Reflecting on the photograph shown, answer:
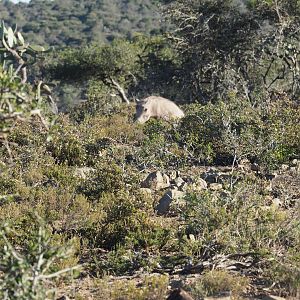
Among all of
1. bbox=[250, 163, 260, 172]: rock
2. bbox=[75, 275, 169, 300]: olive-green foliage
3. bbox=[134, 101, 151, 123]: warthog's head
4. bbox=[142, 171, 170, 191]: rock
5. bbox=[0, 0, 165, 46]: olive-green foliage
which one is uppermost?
bbox=[0, 0, 165, 46]: olive-green foliage

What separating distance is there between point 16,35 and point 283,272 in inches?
108

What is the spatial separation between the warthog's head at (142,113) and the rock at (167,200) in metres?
7.23

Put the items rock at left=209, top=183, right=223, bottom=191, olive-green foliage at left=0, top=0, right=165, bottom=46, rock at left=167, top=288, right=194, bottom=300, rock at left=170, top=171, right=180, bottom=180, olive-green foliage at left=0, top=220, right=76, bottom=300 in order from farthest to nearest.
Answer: olive-green foliage at left=0, top=0, right=165, bottom=46
rock at left=170, top=171, right=180, bottom=180
rock at left=209, top=183, right=223, bottom=191
rock at left=167, top=288, right=194, bottom=300
olive-green foliage at left=0, top=220, right=76, bottom=300

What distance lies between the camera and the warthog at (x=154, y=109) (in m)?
14.6

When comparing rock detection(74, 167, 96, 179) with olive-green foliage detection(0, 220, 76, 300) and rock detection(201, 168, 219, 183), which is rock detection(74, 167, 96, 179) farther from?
olive-green foliage detection(0, 220, 76, 300)

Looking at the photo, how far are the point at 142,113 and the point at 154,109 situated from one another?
18.7 inches

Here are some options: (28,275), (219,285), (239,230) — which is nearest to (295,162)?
(239,230)

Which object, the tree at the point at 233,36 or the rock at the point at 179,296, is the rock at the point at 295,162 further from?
the tree at the point at 233,36

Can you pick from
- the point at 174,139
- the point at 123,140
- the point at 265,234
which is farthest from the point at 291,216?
the point at 123,140

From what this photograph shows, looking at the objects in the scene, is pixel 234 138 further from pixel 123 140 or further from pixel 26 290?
pixel 26 290

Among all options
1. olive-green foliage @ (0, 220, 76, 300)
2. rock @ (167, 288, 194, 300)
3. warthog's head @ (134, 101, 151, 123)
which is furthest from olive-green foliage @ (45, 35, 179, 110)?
olive-green foliage @ (0, 220, 76, 300)

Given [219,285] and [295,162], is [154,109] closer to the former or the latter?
[295,162]

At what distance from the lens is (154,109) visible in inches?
589

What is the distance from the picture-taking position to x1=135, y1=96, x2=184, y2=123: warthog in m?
14.6
